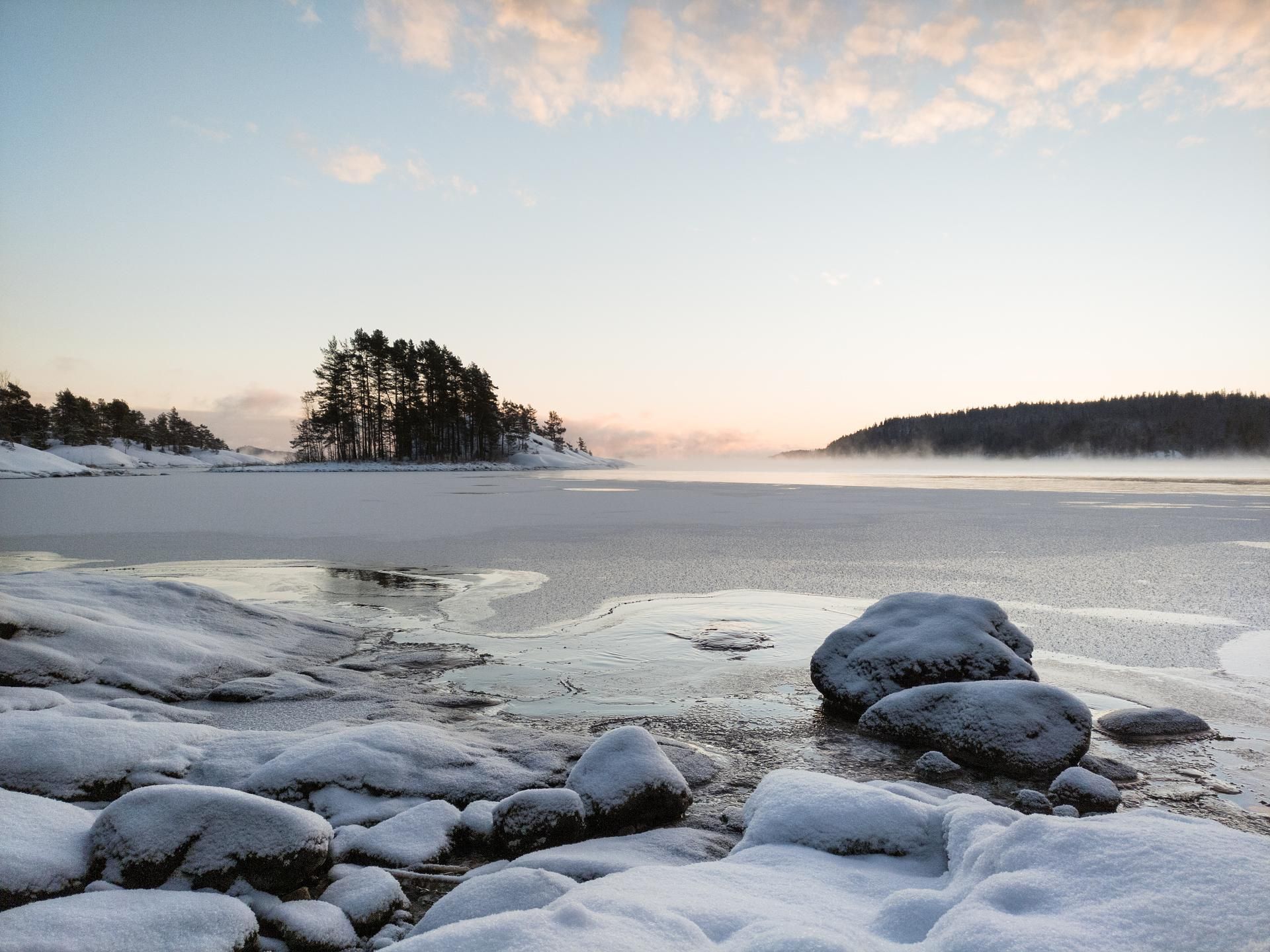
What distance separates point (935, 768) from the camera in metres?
4.27

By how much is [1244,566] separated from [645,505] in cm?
1685

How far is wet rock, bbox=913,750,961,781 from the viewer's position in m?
4.23

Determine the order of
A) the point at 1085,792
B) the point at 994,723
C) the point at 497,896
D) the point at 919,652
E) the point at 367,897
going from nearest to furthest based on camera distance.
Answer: the point at 497,896, the point at 367,897, the point at 1085,792, the point at 994,723, the point at 919,652

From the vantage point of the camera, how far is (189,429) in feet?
412

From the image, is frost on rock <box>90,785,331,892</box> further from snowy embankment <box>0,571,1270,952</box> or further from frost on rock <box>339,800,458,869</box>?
frost on rock <box>339,800,458,869</box>

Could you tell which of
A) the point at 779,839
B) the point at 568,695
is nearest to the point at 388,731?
the point at 568,695

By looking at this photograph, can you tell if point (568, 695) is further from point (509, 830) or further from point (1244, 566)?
point (1244, 566)

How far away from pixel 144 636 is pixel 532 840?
15.1 ft

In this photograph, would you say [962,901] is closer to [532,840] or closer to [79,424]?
[532,840]

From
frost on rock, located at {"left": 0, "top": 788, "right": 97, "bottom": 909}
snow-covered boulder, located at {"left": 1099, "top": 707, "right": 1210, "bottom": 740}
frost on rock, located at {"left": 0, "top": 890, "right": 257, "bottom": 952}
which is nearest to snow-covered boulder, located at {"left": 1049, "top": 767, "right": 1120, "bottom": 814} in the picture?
snow-covered boulder, located at {"left": 1099, "top": 707, "right": 1210, "bottom": 740}

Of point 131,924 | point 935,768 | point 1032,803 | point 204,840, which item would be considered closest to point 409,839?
point 204,840

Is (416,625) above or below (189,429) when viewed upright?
below

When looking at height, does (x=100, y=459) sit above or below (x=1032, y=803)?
above

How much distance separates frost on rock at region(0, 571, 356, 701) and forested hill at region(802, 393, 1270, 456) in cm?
13791
